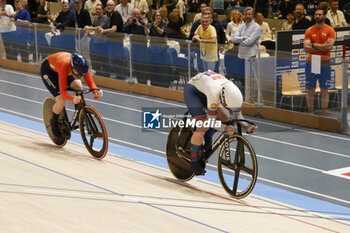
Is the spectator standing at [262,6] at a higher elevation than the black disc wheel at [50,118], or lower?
higher

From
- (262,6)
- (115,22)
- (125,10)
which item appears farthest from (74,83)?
(262,6)

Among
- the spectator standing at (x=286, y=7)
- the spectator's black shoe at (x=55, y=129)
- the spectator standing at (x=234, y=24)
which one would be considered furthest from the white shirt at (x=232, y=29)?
the spectator's black shoe at (x=55, y=129)

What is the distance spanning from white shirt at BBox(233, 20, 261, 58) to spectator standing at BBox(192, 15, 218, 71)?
452 mm

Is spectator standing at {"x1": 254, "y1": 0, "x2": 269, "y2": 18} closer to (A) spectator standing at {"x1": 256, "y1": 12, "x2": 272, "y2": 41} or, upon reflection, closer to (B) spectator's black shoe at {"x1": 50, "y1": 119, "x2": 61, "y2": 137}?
(A) spectator standing at {"x1": 256, "y1": 12, "x2": 272, "y2": 41}

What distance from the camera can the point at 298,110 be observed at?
1048cm

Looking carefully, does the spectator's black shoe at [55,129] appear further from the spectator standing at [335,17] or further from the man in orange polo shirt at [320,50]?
the spectator standing at [335,17]

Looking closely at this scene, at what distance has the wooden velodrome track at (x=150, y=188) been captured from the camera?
483 centimetres

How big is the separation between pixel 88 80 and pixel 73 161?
1.00 m

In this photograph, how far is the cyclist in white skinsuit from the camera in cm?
583

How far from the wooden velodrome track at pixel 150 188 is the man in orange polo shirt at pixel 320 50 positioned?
63cm

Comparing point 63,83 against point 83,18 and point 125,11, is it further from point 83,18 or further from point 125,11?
point 125,11

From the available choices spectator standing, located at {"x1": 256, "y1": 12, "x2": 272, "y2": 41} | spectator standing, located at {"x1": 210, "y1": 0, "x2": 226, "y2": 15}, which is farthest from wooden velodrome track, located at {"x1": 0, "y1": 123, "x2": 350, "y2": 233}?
spectator standing, located at {"x1": 210, "y1": 0, "x2": 226, "y2": 15}

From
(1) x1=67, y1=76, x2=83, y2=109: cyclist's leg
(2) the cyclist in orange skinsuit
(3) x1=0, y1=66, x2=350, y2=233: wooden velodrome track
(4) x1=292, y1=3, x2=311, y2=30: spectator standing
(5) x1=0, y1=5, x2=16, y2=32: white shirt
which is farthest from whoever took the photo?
(5) x1=0, y1=5, x2=16, y2=32: white shirt

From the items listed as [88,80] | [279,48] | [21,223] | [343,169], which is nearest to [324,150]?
[343,169]
